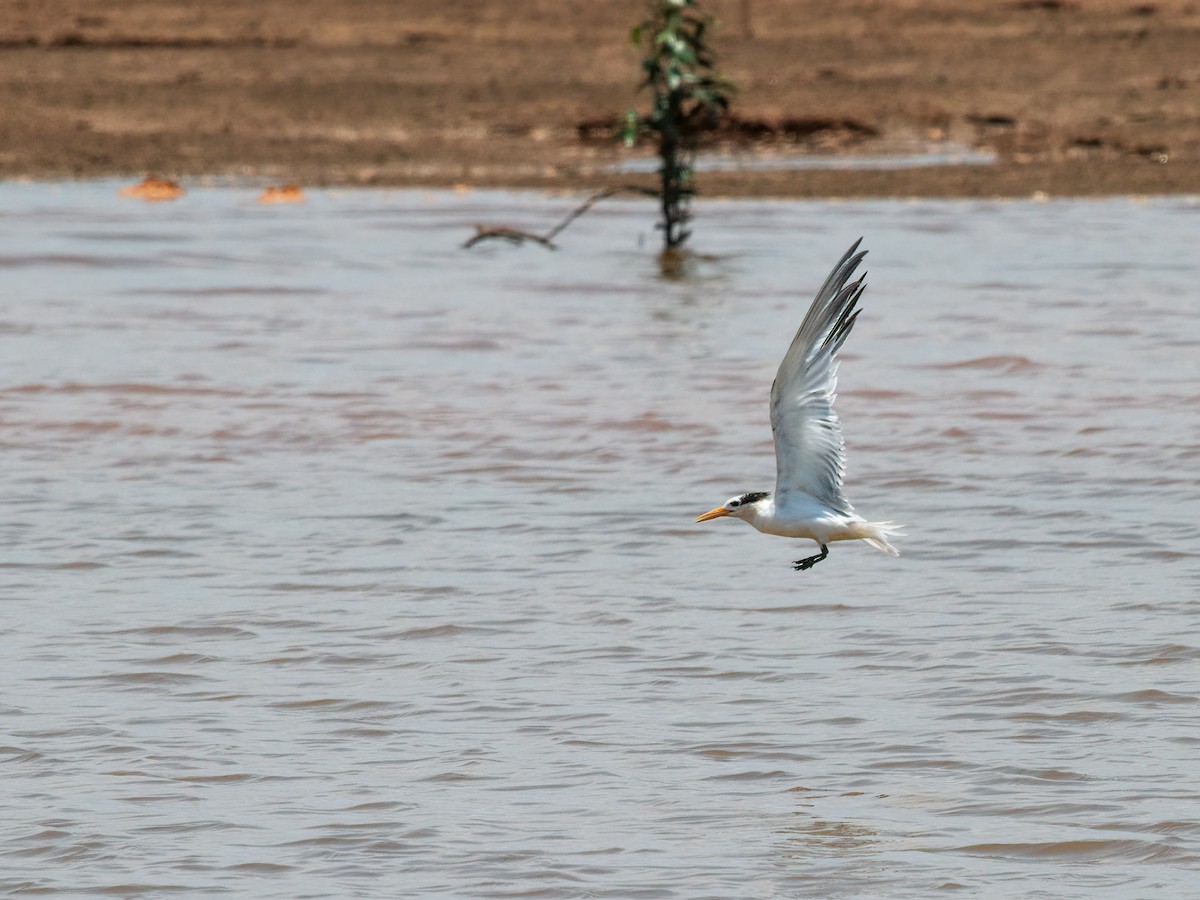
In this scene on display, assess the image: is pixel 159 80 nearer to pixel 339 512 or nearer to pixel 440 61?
pixel 440 61

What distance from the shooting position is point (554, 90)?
29297mm

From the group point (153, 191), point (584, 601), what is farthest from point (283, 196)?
point (584, 601)

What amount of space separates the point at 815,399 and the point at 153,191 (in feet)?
58.8

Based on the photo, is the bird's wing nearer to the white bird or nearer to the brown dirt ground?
the white bird

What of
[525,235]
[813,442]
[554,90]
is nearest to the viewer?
[813,442]

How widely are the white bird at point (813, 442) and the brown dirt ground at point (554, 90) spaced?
16676mm

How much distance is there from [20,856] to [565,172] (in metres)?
20.5

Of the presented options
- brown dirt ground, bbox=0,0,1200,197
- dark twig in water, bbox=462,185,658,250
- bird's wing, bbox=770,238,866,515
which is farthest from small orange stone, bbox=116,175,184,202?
bird's wing, bbox=770,238,866,515

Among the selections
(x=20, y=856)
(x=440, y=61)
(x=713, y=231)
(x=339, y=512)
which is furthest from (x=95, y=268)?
(x=20, y=856)

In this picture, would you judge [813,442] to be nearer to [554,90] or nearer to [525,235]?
[525,235]

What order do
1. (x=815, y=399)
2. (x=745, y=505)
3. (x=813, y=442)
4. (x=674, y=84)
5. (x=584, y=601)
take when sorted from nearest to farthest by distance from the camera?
(x=815, y=399), (x=813, y=442), (x=745, y=505), (x=584, y=601), (x=674, y=84)

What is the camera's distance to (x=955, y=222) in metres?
22.4

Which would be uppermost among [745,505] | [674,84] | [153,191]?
[674,84]

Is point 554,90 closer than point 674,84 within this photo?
No
